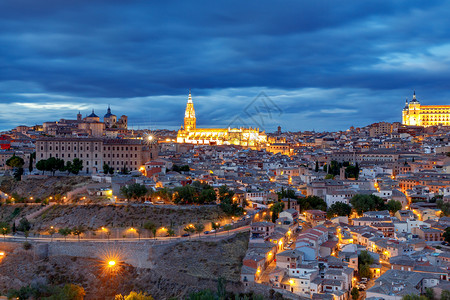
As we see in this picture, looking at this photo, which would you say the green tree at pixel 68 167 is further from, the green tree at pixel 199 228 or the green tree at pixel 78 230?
the green tree at pixel 199 228

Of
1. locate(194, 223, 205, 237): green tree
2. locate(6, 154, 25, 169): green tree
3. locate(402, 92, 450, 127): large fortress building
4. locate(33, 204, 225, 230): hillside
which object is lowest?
locate(194, 223, 205, 237): green tree

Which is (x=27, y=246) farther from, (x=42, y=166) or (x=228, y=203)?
(x=42, y=166)

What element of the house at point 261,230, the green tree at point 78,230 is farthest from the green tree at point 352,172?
the green tree at point 78,230

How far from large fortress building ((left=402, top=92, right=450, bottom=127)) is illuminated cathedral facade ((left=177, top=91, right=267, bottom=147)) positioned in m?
23.6

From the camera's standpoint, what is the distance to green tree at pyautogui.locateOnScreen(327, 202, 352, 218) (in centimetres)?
2956

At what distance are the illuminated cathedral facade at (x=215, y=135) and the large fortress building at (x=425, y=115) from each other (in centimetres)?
2363

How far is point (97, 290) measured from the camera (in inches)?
934

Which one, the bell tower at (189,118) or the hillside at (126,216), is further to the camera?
the bell tower at (189,118)

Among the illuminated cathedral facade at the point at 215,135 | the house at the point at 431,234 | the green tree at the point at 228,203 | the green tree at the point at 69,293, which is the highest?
the illuminated cathedral facade at the point at 215,135

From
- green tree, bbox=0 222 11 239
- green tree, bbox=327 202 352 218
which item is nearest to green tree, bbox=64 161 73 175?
green tree, bbox=0 222 11 239

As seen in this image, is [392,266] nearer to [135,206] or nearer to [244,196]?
[244,196]

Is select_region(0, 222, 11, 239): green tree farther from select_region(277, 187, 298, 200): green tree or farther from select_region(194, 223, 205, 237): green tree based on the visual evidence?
select_region(277, 187, 298, 200): green tree

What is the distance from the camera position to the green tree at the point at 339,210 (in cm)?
2956

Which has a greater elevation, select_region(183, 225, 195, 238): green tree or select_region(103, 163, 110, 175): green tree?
select_region(103, 163, 110, 175): green tree
